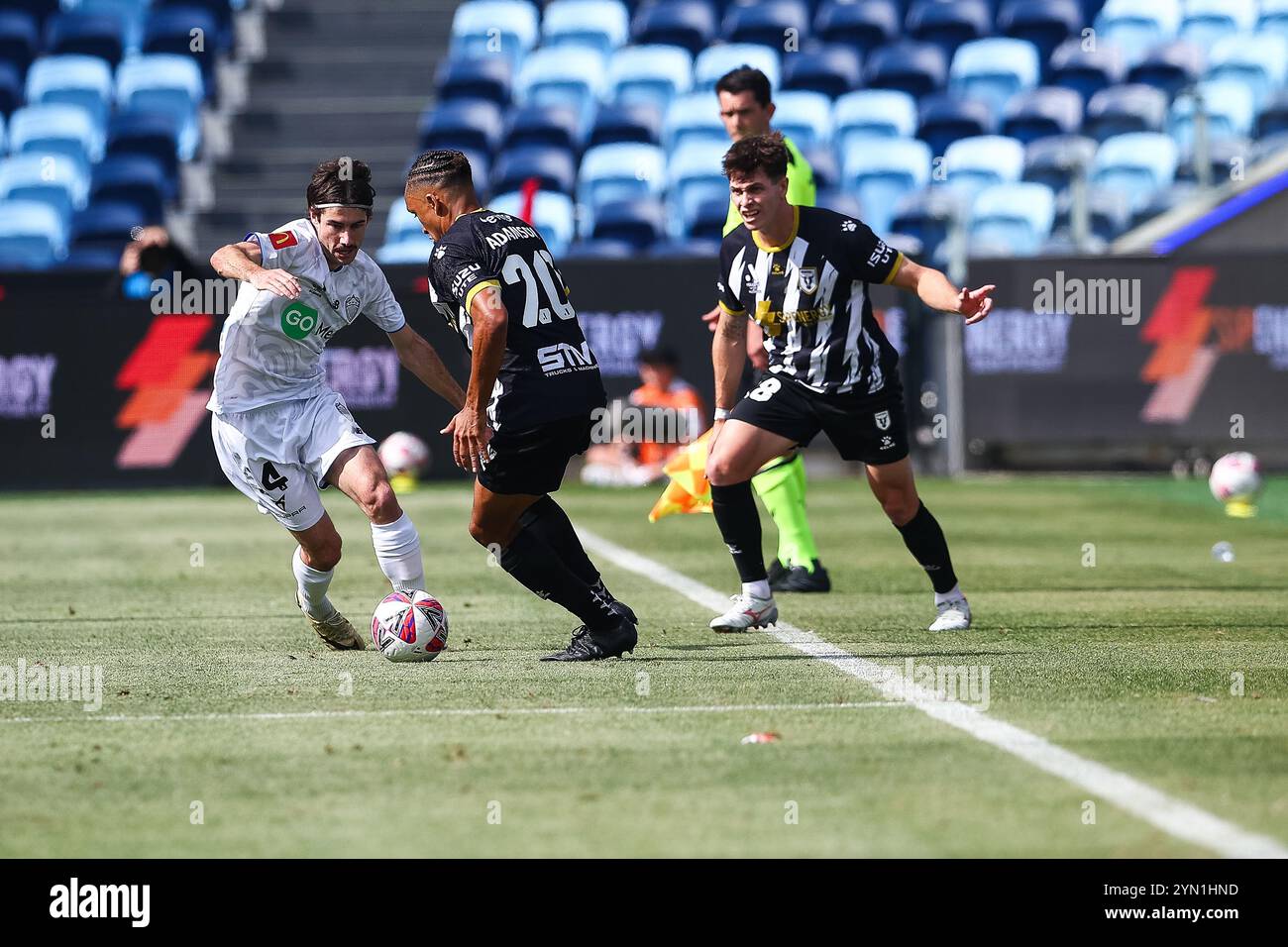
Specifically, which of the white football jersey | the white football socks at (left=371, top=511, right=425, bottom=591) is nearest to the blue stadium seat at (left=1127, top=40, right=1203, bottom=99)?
the white football jersey

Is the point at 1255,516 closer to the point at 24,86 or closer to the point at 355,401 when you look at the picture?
the point at 355,401

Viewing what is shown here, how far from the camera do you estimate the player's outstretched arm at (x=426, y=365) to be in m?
7.22

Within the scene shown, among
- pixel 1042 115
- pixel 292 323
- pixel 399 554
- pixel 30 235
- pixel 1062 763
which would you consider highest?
pixel 1042 115

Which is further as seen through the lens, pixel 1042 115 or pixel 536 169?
pixel 1042 115

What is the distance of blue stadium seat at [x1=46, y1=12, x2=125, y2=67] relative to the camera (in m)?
25.2

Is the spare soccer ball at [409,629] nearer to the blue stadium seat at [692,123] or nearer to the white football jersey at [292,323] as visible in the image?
the white football jersey at [292,323]

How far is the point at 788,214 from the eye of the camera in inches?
299

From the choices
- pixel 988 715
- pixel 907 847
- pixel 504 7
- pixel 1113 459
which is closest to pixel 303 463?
pixel 988 715

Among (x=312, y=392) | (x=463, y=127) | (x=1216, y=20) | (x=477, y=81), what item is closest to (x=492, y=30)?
(x=477, y=81)

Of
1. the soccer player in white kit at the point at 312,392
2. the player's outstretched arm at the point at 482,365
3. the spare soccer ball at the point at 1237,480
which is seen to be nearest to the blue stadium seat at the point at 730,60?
the spare soccer ball at the point at 1237,480

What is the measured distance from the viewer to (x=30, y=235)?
70.9 feet

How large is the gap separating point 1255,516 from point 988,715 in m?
9.27

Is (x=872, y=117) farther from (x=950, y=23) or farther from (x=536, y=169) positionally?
(x=536, y=169)

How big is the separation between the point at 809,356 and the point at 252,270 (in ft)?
7.48
